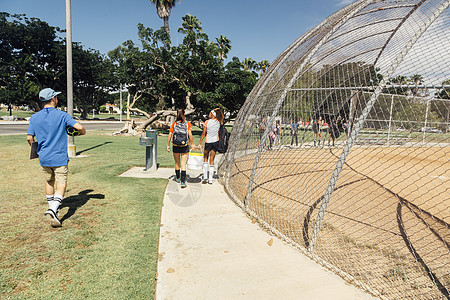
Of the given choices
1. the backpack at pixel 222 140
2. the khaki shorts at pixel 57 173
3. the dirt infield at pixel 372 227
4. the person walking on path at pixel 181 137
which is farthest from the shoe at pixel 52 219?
the backpack at pixel 222 140

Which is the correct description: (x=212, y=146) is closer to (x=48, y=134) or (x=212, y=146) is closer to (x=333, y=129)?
(x=48, y=134)

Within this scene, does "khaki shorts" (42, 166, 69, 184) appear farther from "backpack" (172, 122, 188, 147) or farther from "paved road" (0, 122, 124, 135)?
"paved road" (0, 122, 124, 135)

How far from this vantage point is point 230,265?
279 cm

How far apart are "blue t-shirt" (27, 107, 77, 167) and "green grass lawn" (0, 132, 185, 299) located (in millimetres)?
928

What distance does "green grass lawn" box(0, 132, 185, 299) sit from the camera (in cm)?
235

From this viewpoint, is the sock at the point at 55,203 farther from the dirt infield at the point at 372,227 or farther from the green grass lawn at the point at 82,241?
the dirt infield at the point at 372,227

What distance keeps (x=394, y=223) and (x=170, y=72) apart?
749 inches

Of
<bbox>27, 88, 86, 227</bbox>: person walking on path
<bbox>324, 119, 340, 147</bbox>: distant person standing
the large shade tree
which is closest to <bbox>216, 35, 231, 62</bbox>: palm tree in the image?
the large shade tree

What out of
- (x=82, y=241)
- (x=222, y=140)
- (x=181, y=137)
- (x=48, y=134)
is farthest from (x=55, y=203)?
(x=222, y=140)

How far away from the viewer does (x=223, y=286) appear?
244cm

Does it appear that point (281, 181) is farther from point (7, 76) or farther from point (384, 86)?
point (7, 76)

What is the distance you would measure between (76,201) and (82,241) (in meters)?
1.67

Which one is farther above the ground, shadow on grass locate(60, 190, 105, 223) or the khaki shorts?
the khaki shorts

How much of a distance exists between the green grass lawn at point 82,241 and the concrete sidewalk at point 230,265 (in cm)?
20
